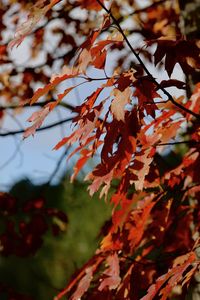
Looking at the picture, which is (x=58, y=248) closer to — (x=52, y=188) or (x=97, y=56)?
(x=52, y=188)

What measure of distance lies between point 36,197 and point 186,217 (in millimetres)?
1457

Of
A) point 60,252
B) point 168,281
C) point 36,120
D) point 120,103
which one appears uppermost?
point 60,252

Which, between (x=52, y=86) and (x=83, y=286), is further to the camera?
(x=83, y=286)

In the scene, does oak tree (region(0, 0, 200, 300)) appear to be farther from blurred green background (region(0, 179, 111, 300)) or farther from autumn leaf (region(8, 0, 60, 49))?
blurred green background (region(0, 179, 111, 300))

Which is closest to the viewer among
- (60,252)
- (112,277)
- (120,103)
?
(120,103)

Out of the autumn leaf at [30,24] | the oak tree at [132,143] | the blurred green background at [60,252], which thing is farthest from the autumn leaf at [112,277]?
the blurred green background at [60,252]

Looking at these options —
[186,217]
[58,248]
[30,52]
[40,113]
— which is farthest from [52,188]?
[40,113]

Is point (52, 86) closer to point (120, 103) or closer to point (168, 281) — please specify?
point (120, 103)

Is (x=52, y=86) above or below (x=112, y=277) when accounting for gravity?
above

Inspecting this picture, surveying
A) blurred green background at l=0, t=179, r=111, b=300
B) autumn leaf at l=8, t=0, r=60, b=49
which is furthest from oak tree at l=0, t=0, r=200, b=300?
blurred green background at l=0, t=179, r=111, b=300

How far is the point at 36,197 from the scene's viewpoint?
387 centimetres

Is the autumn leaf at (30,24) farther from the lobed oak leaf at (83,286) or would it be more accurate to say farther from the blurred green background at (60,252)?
the blurred green background at (60,252)

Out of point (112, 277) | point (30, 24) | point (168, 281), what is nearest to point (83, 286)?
point (112, 277)

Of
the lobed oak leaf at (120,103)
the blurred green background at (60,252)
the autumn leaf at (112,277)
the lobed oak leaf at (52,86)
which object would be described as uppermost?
the blurred green background at (60,252)
